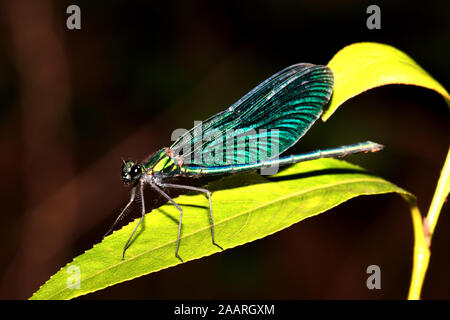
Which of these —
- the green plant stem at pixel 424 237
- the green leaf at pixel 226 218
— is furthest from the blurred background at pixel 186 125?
the green plant stem at pixel 424 237

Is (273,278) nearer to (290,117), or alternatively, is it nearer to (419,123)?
Result: (419,123)

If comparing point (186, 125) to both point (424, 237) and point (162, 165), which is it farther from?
point (424, 237)

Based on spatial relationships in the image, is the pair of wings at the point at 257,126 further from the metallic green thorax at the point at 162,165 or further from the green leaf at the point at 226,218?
the green leaf at the point at 226,218

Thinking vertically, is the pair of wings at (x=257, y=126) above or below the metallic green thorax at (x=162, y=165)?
above

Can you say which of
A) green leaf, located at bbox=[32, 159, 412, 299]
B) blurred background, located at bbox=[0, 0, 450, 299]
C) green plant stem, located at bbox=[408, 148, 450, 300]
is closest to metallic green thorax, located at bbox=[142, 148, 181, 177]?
green leaf, located at bbox=[32, 159, 412, 299]

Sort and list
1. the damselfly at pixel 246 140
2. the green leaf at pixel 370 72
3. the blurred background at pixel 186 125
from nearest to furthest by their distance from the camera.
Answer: the green leaf at pixel 370 72 → the damselfly at pixel 246 140 → the blurred background at pixel 186 125

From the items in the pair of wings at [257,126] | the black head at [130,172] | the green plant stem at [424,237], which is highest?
the pair of wings at [257,126]
